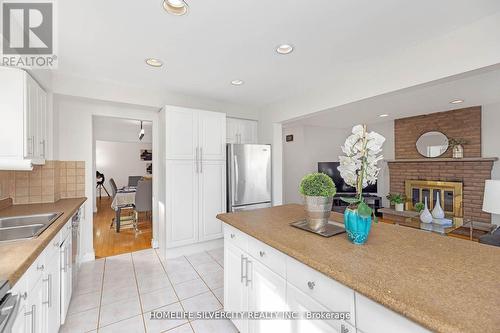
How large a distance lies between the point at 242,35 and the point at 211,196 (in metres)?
2.24

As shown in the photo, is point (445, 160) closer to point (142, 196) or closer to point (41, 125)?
point (142, 196)

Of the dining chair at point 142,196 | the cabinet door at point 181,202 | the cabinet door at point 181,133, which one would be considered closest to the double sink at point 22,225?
the cabinet door at point 181,202

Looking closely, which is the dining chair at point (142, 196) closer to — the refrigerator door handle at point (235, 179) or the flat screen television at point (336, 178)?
the refrigerator door handle at point (235, 179)

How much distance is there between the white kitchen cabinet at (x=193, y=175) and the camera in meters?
3.10

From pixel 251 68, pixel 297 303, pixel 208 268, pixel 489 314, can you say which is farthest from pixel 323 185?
pixel 208 268

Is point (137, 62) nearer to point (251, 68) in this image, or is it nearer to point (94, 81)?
point (94, 81)

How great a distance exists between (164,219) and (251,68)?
90.1 inches

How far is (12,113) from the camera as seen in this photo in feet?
5.87

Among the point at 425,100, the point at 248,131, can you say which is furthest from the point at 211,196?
the point at 425,100

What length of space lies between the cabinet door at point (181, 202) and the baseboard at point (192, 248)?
13 cm

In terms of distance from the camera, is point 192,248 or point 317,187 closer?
point 317,187

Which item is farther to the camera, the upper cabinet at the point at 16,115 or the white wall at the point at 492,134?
the white wall at the point at 492,134

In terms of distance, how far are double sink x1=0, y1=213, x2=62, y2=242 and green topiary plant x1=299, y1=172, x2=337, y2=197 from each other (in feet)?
6.09

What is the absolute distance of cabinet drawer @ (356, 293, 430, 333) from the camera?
0.71 m
